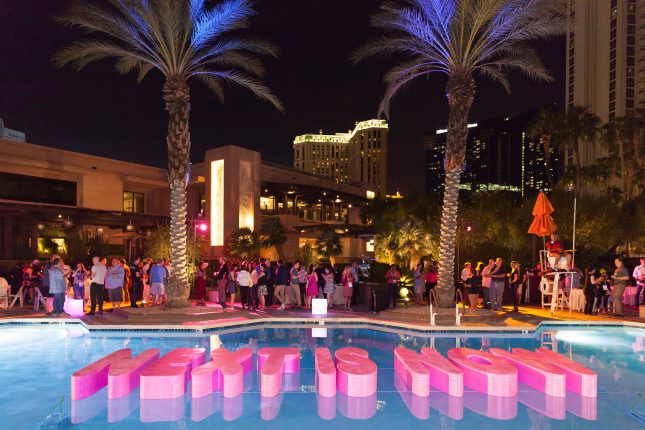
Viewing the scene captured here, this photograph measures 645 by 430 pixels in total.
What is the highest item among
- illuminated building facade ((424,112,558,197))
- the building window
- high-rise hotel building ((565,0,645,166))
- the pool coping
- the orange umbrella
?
high-rise hotel building ((565,0,645,166))

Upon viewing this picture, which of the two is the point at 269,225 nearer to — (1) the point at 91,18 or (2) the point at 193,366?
(1) the point at 91,18

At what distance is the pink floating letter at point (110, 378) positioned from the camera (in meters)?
7.59

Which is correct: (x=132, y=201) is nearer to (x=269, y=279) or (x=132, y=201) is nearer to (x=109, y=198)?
(x=109, y=198)

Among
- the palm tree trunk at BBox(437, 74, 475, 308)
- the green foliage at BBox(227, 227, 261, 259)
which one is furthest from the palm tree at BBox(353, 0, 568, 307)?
the green foliage at BBox(227, 227, 261, 259)

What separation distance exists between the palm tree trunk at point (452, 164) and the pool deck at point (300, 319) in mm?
918

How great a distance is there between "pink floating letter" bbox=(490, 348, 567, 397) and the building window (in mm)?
36080

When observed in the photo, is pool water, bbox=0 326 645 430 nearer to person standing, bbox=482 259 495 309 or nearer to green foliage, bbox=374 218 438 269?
person standing, bbox=482 259 495 309

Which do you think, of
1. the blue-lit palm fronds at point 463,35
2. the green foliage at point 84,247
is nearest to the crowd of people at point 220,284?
the blue-lit palm fronds at point 463,35

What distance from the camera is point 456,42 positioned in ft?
49.4

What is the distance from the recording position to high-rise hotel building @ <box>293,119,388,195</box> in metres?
133

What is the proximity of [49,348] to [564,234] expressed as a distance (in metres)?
23.2

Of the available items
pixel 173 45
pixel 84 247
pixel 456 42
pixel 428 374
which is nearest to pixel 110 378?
pixel 428 374

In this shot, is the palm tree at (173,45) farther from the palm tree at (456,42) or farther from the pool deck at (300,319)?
the palm tree at (456,42)

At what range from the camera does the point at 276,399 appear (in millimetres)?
7672
